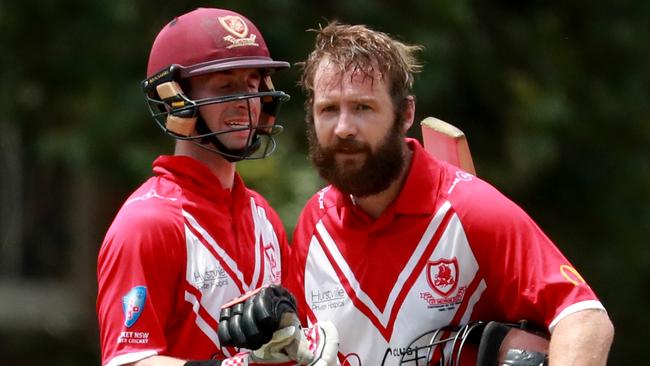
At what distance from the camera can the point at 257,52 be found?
592 cm

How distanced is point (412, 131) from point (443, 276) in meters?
5.24

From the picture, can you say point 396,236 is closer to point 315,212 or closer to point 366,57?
point 315,212

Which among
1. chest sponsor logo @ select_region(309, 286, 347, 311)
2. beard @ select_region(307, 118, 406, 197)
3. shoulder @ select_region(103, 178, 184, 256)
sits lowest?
chest sponsor logo @ select_region(309, 286, 347, 311)

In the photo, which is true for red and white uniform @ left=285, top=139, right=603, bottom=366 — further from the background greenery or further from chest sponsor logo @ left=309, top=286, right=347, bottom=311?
the background greenery

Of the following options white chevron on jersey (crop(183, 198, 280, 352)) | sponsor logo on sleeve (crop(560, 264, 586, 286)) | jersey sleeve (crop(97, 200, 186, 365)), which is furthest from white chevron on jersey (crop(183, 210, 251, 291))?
sponsor logo on sleeve (crop(560, 264, 586, 286))

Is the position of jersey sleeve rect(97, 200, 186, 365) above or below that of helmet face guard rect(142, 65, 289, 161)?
below

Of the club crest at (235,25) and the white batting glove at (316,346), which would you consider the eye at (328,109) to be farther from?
the white batting glove at (316,346)

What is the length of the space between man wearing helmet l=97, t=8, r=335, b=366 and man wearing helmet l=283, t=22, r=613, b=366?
0.29 m

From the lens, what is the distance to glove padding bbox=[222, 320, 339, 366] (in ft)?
16.7

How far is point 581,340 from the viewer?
5.10 metres

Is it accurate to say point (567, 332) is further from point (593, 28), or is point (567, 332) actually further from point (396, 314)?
point (593, 28)

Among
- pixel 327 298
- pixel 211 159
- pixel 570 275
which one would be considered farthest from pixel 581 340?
pixel 211 159

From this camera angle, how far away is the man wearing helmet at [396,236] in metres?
5.34

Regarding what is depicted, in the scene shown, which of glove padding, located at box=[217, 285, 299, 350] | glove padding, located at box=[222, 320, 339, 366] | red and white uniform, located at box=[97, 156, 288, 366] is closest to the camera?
glove padding, located at box=[217, 285, 299, 350]
